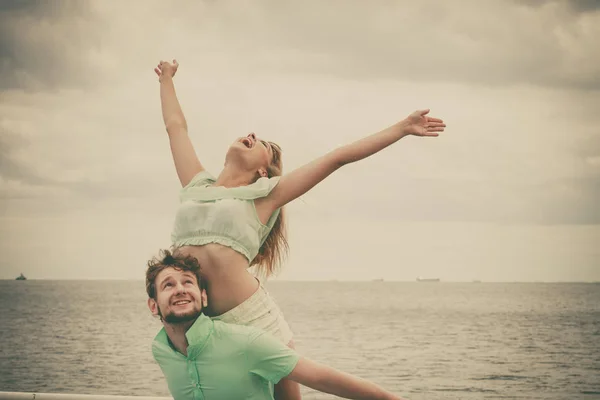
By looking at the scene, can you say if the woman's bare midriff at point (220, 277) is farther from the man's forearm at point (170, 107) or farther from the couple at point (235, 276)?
the man's forearm at point (170, 107)

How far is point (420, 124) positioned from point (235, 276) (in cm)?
102

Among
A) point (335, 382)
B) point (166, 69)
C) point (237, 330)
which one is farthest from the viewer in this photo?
point (166, 69)

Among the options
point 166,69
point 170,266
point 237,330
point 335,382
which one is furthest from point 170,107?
point 335,382

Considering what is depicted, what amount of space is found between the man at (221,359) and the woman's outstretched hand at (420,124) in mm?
1056

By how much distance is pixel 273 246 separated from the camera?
12.3ft

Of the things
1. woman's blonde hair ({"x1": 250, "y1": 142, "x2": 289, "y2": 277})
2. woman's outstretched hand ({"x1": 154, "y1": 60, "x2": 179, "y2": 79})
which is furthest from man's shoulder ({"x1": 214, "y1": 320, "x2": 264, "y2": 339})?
woman's outstretched hand ({"x1": 154, "y1": 60, "x2": 179, "y2": 79})

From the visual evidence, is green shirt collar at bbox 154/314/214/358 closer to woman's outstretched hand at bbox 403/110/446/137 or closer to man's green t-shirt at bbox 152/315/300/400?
man's green t-shirt at bbox 152/315/300/400

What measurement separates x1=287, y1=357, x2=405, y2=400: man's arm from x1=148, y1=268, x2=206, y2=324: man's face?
46cm

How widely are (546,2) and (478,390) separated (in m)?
175

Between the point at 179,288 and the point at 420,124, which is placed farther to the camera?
the point at 420,124

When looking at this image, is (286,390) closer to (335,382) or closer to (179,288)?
(335,382)

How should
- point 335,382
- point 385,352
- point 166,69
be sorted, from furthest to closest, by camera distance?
point 385,352
point 166,69
point 335,382

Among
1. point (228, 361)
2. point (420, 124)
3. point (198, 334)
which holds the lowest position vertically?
point (228, 361)

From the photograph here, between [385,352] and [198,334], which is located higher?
[198,334]
